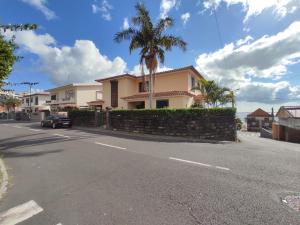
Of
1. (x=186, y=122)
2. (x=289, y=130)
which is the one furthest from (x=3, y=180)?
(x=289, y=130)

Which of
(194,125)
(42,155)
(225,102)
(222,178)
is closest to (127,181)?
(222,178)

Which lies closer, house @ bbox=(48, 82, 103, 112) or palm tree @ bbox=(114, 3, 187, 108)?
palm tree @ bbox=(114, 3, 187, 108)

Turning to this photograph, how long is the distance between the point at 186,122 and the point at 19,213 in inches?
487

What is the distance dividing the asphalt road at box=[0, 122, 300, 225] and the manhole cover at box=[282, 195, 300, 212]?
12 cm

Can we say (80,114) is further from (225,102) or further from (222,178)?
(222,178)

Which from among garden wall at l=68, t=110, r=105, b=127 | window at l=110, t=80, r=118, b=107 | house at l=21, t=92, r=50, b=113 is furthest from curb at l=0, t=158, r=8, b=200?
house at l=21, t=92, r=50, b=113

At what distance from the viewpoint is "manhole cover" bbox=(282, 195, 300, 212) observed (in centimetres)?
382

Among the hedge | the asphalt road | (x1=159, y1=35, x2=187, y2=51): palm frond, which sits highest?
(x1=159, y1=35, x2=187, y2=51): palm frond

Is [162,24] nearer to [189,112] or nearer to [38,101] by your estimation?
[189,112]

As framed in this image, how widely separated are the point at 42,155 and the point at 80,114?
16.4 meters

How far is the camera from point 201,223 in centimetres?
333

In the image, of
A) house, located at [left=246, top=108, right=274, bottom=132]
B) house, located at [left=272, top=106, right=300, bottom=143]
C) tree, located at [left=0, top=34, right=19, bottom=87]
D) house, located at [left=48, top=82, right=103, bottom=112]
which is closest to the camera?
tree, located at [left=0, top=34, right=19, bottom=87]

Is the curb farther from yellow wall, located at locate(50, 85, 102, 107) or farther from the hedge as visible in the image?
yellow wall, located at locate(50, 85, 102, 107)

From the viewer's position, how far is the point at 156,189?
15.7ft
